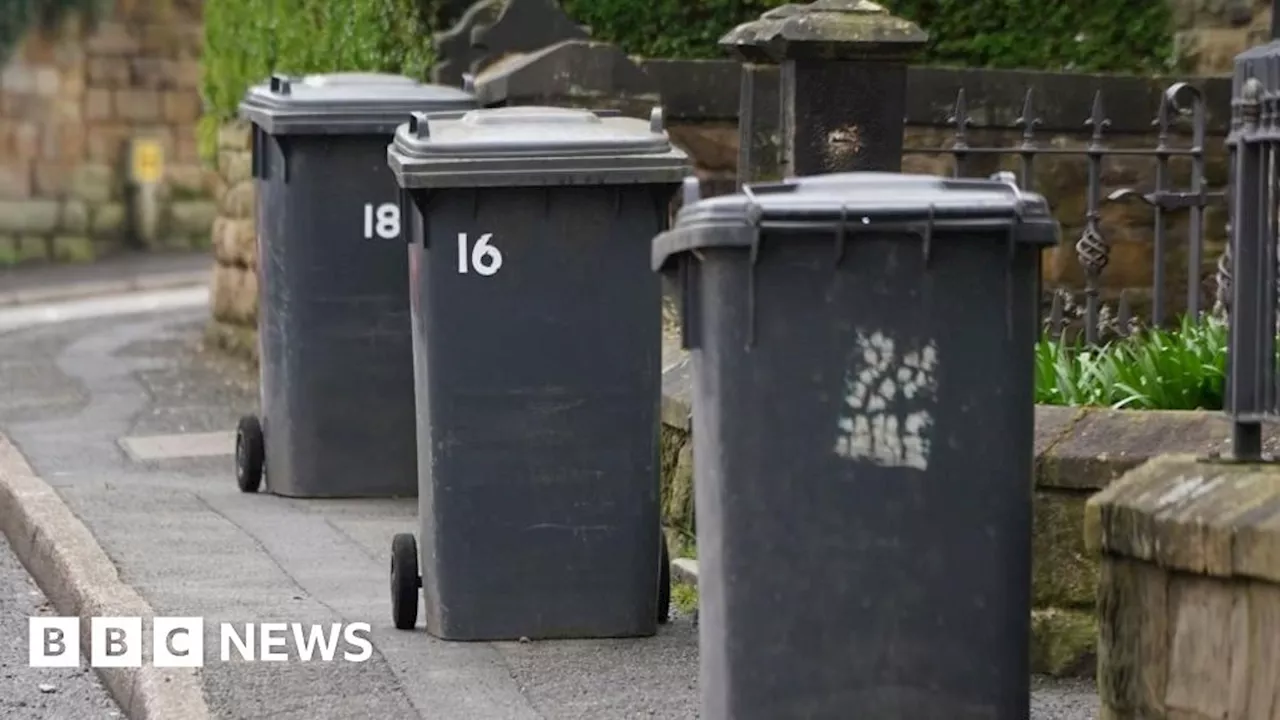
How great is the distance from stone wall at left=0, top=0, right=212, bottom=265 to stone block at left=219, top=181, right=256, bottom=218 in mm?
9345

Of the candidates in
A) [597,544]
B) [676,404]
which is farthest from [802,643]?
Answer: [676,404]

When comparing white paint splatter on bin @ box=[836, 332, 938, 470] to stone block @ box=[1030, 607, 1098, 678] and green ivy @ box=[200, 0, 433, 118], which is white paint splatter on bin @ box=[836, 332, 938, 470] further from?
green ivy @ box=[200, 0, 433, 118]

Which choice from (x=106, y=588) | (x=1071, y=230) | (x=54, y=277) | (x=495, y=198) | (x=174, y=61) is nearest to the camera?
(x=495, y=198)

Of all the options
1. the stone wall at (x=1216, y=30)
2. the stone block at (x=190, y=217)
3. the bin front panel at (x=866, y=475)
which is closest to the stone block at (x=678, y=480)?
the bin front panel at (x=866, y=475)

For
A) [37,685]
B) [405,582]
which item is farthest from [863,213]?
[37,685]

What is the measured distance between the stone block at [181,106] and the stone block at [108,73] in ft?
1.31

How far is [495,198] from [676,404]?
1.31 meters

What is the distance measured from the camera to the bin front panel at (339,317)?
9000 mm

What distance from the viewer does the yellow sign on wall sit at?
23.6m

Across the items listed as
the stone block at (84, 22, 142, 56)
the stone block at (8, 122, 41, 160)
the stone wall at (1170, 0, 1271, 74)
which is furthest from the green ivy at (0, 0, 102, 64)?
the stone wall at (1170, 0, 1271, 74)

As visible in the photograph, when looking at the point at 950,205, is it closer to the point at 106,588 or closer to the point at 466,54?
the point at 106,588

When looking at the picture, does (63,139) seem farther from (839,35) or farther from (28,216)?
(839,35)

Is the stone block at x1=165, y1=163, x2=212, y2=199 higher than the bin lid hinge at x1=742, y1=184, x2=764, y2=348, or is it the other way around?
the bin lid hinge at x1=742, y1=184, x2=764, y2=348

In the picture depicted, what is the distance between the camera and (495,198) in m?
6.61
